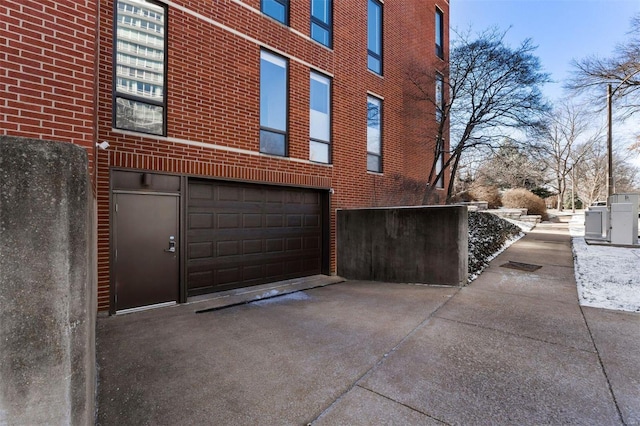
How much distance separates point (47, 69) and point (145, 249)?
2.97 metres

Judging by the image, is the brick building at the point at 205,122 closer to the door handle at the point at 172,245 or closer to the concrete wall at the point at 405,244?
the door handle at the point at 172,245

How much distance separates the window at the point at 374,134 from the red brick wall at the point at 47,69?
7200mm

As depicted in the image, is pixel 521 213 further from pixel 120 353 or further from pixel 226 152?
pixel 120 353

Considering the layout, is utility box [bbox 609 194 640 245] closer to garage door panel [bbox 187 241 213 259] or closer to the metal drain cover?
the metal drain cover

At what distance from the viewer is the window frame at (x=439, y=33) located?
492 inches

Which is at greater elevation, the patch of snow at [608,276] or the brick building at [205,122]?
the brick building at [205,122]

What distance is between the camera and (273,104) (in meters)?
6.91

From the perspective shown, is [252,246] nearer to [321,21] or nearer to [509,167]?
[321,21]

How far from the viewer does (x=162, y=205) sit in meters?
5.22

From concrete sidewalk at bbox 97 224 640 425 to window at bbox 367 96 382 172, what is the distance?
5038 millimetres

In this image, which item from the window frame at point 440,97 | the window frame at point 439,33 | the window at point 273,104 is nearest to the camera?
the window at point 273,104

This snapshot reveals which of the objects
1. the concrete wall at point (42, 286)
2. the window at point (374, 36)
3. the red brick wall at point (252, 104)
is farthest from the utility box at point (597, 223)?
the concrete wall at point (42, 286)

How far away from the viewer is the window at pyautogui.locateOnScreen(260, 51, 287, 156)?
6.70m

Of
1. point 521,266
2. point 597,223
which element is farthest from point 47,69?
point 597,223
